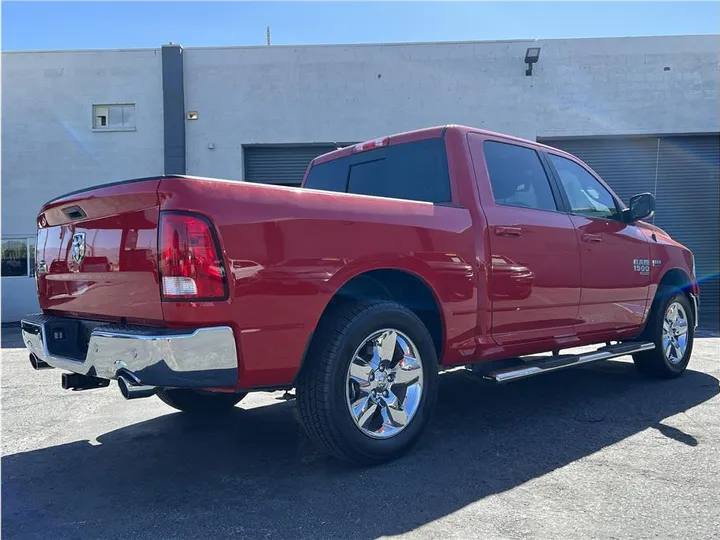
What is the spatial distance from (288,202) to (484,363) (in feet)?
6.41

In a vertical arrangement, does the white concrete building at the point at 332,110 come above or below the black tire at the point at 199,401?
above

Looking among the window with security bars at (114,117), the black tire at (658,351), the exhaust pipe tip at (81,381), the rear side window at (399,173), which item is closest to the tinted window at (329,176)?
the rear side window at (399,173)

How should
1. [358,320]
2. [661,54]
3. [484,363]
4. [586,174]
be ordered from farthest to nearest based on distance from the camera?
[661,54]
[586,174]
[484,363]
[358,320]

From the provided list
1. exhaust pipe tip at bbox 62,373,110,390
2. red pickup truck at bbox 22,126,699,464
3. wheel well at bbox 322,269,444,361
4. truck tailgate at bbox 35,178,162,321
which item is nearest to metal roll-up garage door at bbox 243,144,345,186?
red pickup truck at bbox 22,126,699,464

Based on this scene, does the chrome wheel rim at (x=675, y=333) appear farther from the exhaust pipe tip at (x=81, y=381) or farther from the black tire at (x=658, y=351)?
the exhaust pipe tip at (x=81, y=381)

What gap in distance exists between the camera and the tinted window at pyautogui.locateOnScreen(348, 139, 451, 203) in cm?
389

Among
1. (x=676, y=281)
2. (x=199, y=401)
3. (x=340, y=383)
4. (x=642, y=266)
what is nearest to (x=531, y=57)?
(x=676, y=281)

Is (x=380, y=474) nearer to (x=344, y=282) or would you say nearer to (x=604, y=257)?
(x=344, y=282)

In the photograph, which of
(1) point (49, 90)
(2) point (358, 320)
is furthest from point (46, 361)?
(1) point (49, 90)

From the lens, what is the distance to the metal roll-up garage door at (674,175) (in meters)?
13.6

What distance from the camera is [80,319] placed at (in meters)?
3.17

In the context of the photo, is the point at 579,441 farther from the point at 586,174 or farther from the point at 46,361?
the point at 46,361

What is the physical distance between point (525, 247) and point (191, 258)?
2.40m

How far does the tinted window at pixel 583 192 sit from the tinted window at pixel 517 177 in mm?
274
